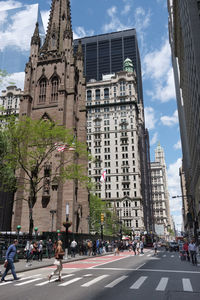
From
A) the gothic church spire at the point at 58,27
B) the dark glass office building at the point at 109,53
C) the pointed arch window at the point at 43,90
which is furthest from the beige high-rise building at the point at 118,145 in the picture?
the pointed arch window at the point at 43,90

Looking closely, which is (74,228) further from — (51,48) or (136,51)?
(136,51)

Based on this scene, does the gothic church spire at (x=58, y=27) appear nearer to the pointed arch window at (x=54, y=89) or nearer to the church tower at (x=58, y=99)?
the church tower at (x=58, y=99)

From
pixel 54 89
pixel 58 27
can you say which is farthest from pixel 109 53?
pixel 54 89

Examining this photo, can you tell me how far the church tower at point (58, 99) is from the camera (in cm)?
3862

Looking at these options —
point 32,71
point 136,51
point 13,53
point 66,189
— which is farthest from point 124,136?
point 136,51

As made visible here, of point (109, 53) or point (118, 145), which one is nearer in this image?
point (118, 145)

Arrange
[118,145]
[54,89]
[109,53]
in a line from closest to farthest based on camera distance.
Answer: [54,89] < [118,145] < [109,53]

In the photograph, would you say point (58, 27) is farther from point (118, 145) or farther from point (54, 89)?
point (118, 145)

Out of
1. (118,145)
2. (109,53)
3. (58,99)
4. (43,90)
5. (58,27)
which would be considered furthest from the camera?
(109,53)

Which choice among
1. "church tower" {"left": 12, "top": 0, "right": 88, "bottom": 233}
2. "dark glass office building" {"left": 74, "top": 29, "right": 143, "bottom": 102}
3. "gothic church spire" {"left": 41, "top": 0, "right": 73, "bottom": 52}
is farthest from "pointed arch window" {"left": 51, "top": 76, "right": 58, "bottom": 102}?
Result: "dark glass office building" {"left": 74, "top": 29, "right": 143, "bottom": 102}

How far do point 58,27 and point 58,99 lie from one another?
21282mm

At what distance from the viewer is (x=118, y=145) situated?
10581 centimetres

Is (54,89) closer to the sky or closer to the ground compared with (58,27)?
closer to the ground

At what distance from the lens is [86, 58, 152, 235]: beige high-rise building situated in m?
97.1
